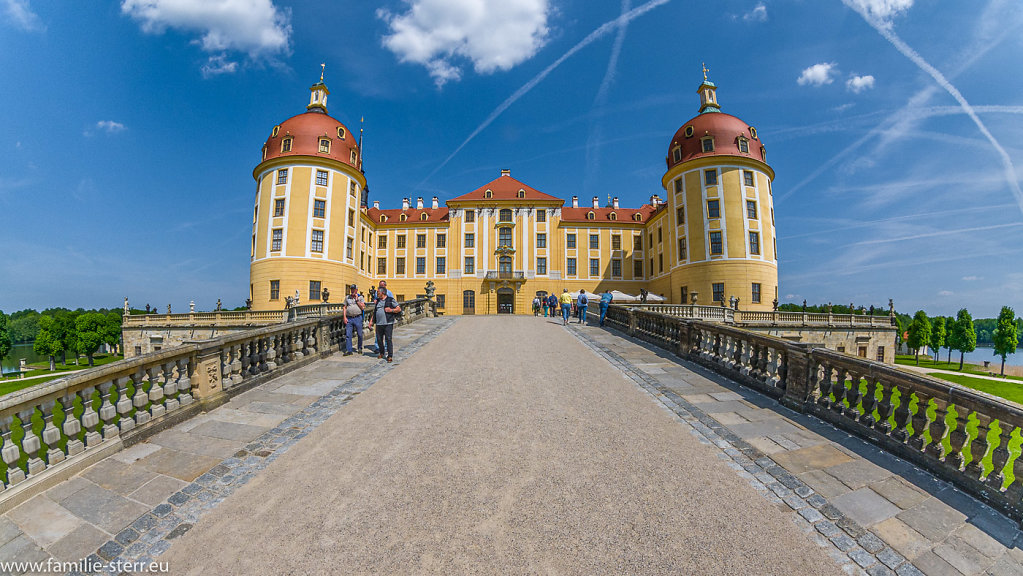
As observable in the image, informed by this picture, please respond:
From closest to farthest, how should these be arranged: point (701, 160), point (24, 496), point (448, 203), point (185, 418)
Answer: point (24, 496) → point (185, 418) → point (701, 160) → point (448, 203)

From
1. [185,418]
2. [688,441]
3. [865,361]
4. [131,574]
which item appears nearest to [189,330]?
[185,418]

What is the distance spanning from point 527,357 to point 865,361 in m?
6.40

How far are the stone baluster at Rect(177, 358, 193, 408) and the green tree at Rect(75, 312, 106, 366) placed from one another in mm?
60035

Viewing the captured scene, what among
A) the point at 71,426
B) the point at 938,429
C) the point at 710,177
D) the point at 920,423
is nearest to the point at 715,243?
the point at 710,177

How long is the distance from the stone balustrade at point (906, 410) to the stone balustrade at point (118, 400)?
8.41 meters

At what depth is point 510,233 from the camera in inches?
1521

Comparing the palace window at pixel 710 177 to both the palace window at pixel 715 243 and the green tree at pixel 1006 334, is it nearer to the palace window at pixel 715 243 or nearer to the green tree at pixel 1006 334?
the palace window at pixel 715 243

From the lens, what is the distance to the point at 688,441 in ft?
14.7

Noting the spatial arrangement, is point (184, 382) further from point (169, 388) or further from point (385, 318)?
point (385, 318)

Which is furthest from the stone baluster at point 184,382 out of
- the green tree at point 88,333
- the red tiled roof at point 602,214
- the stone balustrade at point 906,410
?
the green tree at point 88,333

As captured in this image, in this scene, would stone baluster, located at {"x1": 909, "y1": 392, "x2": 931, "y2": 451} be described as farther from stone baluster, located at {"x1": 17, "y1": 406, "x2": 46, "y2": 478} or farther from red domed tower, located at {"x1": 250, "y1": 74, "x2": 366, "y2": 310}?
red domed tower, located at {"x1": 250, "y1": 74, "x2": 366, "y2": 310}

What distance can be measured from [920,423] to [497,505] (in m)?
4.62

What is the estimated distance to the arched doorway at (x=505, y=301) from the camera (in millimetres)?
37844

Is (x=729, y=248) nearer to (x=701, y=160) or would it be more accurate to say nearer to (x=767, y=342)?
(x=701, y=160)
